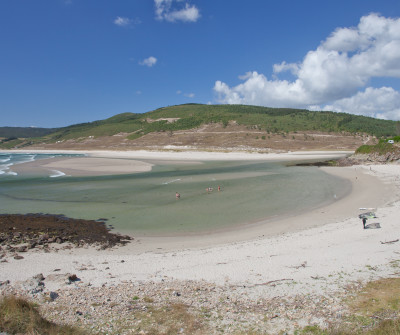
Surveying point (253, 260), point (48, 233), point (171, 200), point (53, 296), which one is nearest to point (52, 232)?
point (48, 233)

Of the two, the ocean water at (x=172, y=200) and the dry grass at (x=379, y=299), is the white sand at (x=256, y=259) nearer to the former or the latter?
the dry grass at (x=379, y=299)

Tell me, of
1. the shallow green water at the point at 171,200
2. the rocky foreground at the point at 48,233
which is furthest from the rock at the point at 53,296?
the shallow green water at the point at 171,200

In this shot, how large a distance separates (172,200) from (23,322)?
18.0 m

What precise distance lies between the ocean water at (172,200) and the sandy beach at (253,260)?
2574mm

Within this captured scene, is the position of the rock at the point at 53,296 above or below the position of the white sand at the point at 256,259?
above

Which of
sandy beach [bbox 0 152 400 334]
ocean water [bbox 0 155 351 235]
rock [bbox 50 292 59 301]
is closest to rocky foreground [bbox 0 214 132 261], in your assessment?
sandy beach [bbox 0 152 400 334]

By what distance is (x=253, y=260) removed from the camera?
1091cm

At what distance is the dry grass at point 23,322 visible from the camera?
5.50m

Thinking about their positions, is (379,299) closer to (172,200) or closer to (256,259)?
(256,259)

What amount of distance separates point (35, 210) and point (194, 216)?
40.9ft

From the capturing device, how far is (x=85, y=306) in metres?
7.29

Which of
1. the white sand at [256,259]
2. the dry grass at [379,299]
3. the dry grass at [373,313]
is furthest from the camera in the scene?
the white sand at [256,259]

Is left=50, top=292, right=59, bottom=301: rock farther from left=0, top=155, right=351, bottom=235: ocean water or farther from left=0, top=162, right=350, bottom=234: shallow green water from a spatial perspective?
left=0, top=162, right=350, bottom=234: shallow green water

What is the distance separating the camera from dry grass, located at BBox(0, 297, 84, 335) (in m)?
5.50
